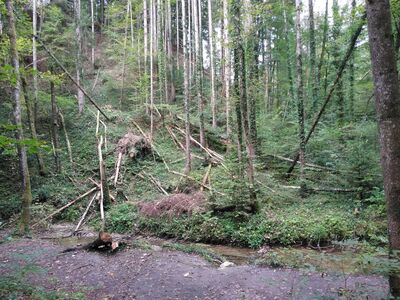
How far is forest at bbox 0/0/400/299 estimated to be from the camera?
4.43m

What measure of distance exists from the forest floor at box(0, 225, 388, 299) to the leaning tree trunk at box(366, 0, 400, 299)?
130 cm

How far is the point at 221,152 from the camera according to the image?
16.2 meters

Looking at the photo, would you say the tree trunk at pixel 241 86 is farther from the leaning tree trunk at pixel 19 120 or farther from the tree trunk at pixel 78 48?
the tree trunk at pixel 78 48

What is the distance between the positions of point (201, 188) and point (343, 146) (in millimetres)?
5231

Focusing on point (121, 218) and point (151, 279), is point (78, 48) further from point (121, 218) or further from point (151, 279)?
point (151, 279)

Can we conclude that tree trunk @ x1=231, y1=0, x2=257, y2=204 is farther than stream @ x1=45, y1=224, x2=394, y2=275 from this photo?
Yes

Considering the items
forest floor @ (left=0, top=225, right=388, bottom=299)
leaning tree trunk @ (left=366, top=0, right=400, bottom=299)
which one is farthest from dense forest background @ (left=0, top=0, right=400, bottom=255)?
leaning tree trunk @ (left=366, top=0, right=400, bottom=299)

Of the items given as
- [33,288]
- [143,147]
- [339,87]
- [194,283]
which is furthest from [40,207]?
[339,87]

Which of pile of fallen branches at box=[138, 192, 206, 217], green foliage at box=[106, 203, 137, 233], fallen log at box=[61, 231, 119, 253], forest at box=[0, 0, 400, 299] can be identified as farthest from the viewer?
green foliage at box=[106, 203, 137, 233]

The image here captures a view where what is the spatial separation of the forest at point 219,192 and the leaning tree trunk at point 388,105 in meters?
0.01

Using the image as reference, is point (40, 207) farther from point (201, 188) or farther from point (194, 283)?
point (194, 283)

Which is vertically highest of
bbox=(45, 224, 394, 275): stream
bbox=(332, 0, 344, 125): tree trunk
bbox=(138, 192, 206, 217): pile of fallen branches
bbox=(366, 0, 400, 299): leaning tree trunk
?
bbox=(332, 0, 344, 125): tree trunk

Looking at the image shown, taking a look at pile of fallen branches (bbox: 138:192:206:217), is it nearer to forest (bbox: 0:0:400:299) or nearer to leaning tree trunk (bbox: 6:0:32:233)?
forest (bbox: 0:0:400:299)

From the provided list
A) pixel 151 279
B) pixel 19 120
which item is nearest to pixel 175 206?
pixel 151 279
